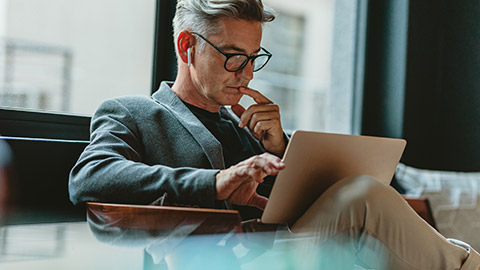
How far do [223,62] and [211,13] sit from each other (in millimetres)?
144

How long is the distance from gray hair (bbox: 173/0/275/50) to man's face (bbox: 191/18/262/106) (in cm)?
2

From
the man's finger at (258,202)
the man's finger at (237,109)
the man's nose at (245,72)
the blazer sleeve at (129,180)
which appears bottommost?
the man's finger at (258,202)

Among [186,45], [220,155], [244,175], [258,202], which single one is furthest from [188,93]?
[244,175]

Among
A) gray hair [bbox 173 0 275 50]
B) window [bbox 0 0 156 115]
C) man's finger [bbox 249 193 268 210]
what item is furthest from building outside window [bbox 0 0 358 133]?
man's finger [bbox 249 193 268 210]

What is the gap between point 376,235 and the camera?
3.57 feet

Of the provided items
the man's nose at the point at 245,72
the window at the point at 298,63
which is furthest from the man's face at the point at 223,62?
the window at the point at 298,63

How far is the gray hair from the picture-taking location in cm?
148

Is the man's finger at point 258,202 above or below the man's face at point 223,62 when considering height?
below

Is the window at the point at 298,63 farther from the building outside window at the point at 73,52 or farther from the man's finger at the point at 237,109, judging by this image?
the man's finger at the point at 237,109

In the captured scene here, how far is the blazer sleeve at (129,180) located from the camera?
1.15 metres

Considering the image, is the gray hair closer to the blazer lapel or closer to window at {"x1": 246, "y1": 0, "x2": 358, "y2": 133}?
the blazer lapel

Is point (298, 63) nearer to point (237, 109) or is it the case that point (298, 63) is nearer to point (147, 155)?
point (237, 109)

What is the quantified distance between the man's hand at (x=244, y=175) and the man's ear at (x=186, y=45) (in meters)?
0.49

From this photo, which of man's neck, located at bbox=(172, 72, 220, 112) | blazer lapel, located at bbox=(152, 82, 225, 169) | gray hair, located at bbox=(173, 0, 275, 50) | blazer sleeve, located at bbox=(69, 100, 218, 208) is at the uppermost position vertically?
gray hair, located at bbox=(173, 0, 275, 50)
